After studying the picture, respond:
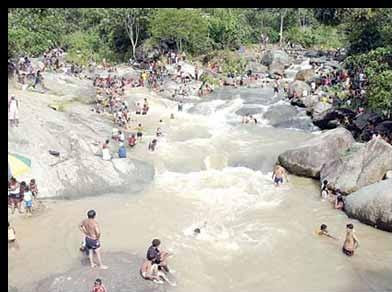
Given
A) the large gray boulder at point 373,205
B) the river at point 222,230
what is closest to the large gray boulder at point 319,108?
the river at point 222,230

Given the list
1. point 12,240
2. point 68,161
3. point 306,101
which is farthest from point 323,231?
point 306,101

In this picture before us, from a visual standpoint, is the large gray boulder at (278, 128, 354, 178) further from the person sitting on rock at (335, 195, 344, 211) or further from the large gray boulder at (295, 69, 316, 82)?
the large gray boulder at (295, 69, 316, 82)

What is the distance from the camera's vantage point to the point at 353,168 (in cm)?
1791

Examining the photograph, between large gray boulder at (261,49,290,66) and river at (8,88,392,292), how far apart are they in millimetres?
21818

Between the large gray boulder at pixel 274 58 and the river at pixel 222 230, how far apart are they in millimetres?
21818

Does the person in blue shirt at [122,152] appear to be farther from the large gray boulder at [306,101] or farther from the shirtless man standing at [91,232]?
the large gray boulder at [306,101]

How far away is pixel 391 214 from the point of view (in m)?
14.6

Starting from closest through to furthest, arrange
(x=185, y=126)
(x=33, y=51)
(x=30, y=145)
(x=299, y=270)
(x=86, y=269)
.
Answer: (x=86, y=269), (x=299, y=270), (x=30, y=145), (x=185, y=126), (x=33, y=51)

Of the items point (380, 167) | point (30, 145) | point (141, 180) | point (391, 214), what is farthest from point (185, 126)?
point (391, 214)

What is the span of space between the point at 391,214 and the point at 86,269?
894 centimetres

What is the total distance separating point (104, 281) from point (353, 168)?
10.6 m

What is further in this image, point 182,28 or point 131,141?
point 182,28

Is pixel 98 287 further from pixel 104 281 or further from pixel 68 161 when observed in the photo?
pixel 68 161

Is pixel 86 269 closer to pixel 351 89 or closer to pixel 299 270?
pixel 299 270
